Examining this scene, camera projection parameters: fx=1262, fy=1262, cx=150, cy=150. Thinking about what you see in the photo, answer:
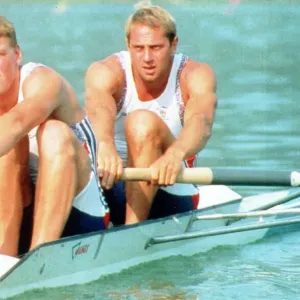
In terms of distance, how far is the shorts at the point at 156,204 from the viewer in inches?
255

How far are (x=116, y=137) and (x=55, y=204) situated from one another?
3.68 feet

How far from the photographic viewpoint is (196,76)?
6562 mm

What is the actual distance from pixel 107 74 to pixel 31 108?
1.11 m

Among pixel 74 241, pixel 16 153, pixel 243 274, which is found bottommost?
pixel 243 274

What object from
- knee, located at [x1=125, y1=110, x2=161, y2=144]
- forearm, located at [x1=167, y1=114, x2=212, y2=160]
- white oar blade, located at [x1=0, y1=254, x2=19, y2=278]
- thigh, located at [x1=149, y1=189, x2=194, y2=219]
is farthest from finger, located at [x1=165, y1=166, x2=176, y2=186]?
white oar blade, located at [x1=0, y1=254, x2=19, y2=278]

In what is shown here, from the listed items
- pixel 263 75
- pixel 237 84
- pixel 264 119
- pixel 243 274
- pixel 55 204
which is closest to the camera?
pixel 55 204

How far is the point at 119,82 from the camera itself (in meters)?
6.59

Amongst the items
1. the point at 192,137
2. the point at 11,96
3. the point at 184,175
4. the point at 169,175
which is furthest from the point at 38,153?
the point at 192,137

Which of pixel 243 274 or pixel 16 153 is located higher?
pixel 16 153

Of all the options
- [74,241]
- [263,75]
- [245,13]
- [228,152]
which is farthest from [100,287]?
[245,13]

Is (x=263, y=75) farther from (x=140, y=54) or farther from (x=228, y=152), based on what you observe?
(x=140, y=54)

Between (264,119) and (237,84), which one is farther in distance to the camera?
(237,84)

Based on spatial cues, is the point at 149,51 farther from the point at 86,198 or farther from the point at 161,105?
the point at 86,198

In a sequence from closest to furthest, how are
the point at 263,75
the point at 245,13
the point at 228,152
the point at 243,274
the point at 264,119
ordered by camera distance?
the point at 243,274
the point at 228,152
the point at 264,119
the point at 263,75
the point at 245,13
